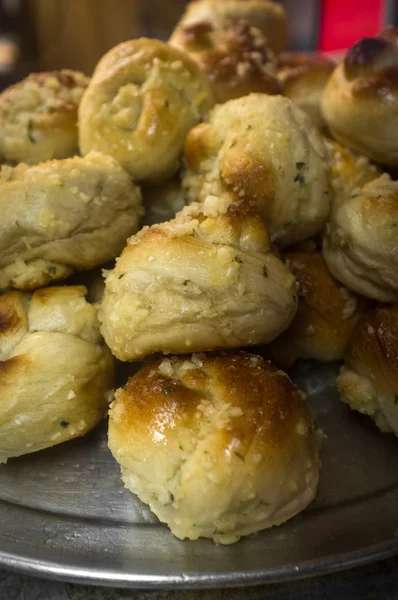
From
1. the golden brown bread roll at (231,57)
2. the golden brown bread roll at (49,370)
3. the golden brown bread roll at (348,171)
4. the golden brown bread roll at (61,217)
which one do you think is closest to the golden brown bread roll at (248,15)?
the golden brown bread roll at (231,57)

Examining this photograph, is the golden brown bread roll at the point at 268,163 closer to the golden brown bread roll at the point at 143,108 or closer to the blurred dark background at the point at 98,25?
the golden brown bread roll at the point at 143,108

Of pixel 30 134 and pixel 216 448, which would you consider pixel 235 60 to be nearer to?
pixel 30 134

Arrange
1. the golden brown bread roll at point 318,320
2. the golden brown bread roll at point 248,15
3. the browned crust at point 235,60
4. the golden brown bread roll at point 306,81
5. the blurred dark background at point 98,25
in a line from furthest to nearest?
the blurred dark background at point 98,25
the golden brown bread roll at point 248,15
the golden brown bread roll at point 306,81
the browned crust at point 235,60
the golden brown bread roll at point 318,320

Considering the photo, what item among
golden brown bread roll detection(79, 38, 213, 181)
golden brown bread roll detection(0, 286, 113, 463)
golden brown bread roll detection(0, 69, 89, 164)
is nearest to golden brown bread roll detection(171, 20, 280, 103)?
golden brown bread roll detection(79, 38, 213, 181)

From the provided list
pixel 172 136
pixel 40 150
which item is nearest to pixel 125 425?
pixel 172 136

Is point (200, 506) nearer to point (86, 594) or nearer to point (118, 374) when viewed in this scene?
point (86, 594)

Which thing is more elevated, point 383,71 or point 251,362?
point 383,71

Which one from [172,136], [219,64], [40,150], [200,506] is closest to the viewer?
[200,506]
